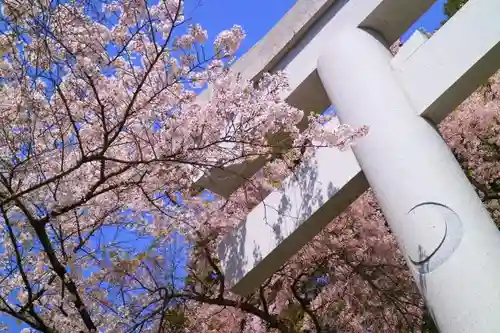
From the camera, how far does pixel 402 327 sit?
4082 millimetres

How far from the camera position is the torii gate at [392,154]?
1.94m

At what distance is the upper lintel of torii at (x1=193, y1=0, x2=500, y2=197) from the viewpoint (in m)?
2.20

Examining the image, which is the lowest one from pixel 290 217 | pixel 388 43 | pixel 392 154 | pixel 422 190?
pixel 422 190

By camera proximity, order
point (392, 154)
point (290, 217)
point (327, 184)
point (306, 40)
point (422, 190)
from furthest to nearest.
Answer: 1. point (306, 40)
2. point (290, 217)
3. point (327, 184)
4. point (392, 154)
5. point (422, 190)

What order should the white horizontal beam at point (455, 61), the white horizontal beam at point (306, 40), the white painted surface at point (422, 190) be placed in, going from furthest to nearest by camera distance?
the white horizontal beam at point (306, 40) → the white horizontal beam at point (455, 61) → the white painted surface at point (422, 190)

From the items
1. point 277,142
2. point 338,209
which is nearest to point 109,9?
point 277,142

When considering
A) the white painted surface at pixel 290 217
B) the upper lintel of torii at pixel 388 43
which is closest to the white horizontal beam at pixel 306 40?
the upper lintel of torii at pixel 388 43

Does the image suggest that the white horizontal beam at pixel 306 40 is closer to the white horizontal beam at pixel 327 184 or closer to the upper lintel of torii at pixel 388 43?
the upper lintel of torii at pixel 388 43

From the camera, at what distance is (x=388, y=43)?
8.86 ft

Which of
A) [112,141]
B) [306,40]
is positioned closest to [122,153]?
[112,141]

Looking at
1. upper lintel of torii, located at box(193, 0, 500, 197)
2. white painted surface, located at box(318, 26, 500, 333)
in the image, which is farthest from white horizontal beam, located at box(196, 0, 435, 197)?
white painted surface, located at box(318, 26, 500, 333)

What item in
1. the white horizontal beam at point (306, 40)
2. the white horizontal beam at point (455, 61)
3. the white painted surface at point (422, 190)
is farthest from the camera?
the white horizontal beam at point (306, 40)

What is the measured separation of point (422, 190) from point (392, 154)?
22 centimetres

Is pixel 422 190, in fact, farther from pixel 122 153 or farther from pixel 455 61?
pixel 122 153
